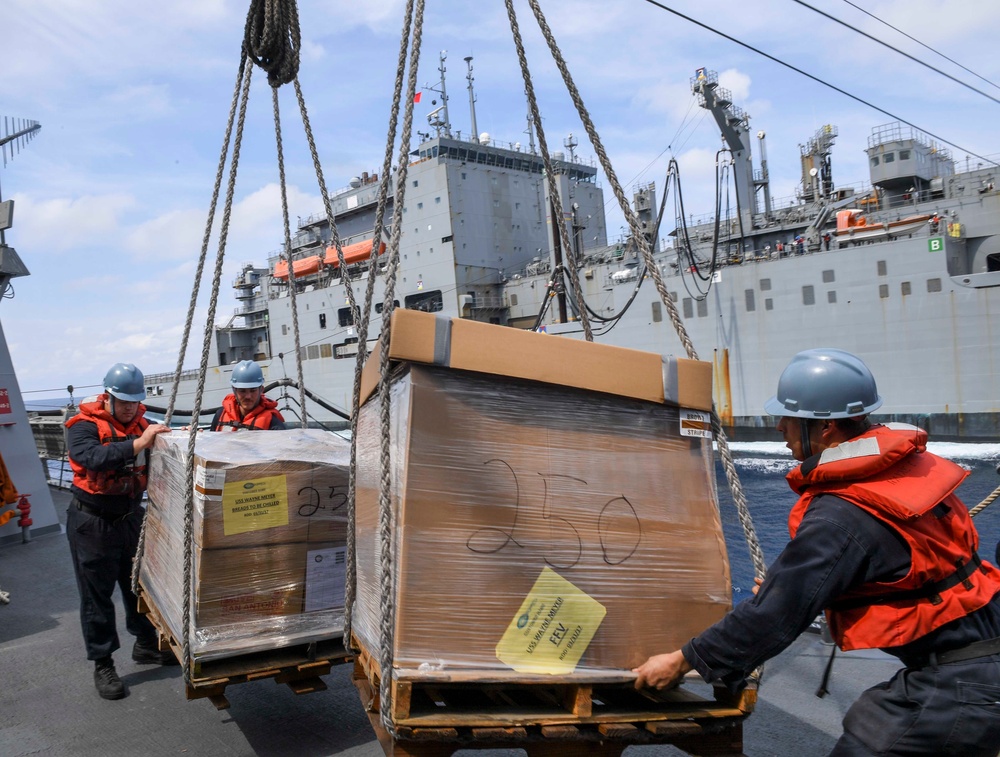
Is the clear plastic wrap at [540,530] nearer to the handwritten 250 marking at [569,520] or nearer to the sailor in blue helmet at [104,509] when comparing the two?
the handwritten 250 marking at [569,520]

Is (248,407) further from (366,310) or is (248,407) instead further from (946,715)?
(946,715)

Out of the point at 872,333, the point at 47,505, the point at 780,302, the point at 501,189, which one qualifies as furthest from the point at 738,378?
the point at 47,505

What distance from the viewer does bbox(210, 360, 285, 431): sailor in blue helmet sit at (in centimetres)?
462

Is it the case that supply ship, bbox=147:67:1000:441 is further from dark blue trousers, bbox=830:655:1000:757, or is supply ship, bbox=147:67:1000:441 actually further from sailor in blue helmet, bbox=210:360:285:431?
dark blue trousers, bbox=830:655:1000:757

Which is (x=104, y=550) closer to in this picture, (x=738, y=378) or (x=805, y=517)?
(x=805, y=517)

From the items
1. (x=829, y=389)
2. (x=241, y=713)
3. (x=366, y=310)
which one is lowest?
(x=241, y=713)

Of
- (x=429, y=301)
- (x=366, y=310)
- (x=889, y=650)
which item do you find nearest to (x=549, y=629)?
(x=889, y=650)

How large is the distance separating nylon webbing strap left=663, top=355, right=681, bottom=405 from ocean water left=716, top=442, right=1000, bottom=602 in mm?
6242

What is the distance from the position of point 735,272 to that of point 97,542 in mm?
18761

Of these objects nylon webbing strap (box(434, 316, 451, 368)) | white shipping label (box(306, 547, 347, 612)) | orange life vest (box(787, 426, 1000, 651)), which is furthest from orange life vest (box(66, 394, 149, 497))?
orange life vest (box(787, 426, 1000, 651))

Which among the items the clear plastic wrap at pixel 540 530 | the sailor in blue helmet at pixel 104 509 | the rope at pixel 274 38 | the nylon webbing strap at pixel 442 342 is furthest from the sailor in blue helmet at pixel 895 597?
the sailor in blue helmet at pixel 104 509

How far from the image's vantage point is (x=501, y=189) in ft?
95.5

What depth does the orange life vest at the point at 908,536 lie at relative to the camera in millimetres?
1728

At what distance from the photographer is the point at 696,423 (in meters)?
2.22
